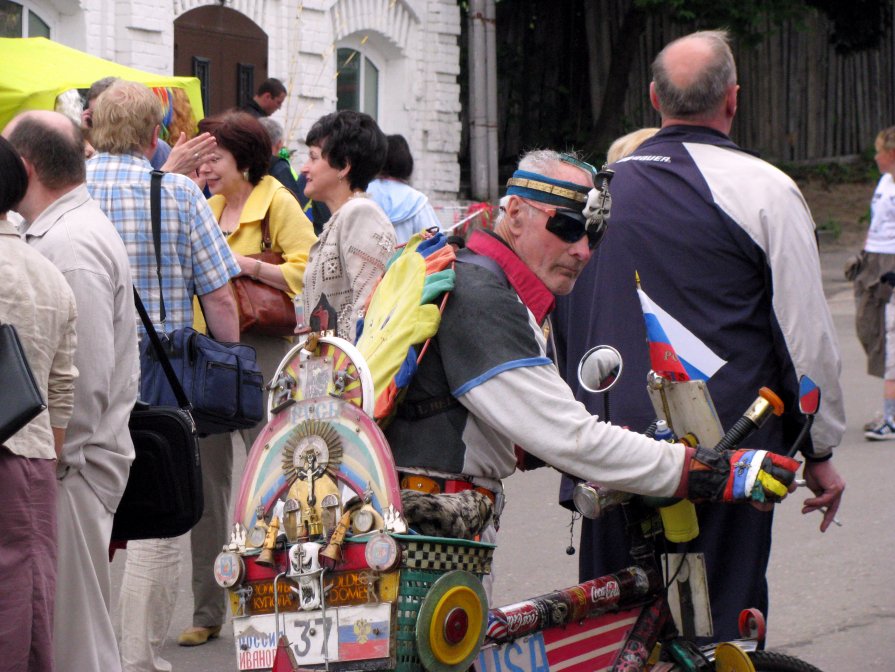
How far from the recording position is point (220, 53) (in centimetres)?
1356

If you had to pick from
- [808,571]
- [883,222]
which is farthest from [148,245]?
[883,222]

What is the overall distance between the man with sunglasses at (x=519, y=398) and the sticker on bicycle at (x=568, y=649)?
0.31 metres

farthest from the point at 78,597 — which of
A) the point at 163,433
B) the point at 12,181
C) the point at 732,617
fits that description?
the point at 732,617

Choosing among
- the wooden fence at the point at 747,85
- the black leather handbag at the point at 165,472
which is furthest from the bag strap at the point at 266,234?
the wooden fence at the point at 747,85

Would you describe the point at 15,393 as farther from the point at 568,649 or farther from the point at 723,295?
the point at 723,295

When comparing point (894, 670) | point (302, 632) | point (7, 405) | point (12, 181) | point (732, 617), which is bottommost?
point (894, 670)

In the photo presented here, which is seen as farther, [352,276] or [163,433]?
[352,276]

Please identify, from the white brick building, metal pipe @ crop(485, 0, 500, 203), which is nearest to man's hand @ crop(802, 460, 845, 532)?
the white brick building

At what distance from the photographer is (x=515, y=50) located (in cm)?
2159

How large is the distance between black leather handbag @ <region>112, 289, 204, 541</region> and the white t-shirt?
22.3 ft

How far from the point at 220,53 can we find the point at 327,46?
147 centimetres

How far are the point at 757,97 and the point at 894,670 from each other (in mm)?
18758

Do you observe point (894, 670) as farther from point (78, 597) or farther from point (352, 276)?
point (78, 597)

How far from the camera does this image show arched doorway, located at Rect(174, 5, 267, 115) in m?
13.2
